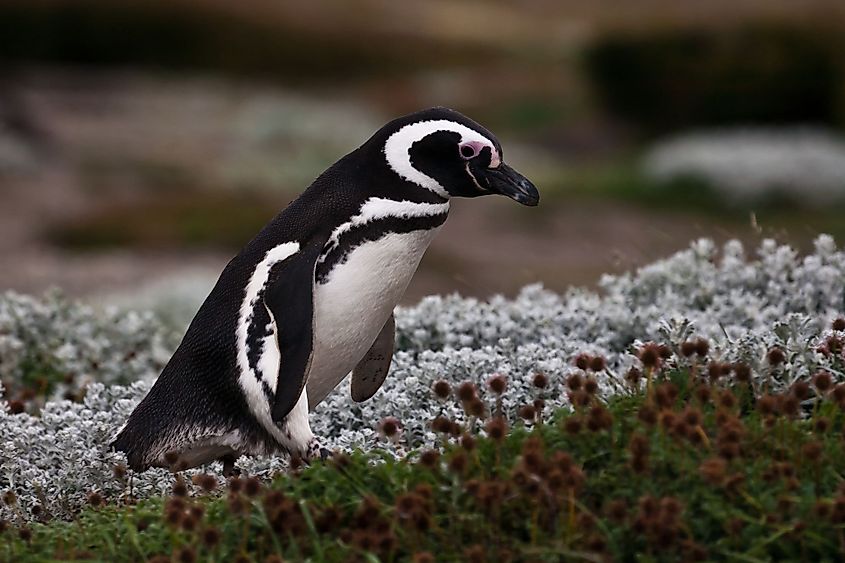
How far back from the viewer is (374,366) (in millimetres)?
5152

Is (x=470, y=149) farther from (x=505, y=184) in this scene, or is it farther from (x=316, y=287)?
(x=316, y=287)

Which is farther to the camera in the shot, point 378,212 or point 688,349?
point 378,212

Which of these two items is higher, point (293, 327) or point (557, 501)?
point (293, 327)

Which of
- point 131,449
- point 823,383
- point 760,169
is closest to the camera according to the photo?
point 823,383

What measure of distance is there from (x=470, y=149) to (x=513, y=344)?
1.66 m

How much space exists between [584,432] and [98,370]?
13.1 feet

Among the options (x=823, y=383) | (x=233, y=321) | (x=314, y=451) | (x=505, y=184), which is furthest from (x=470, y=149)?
(x=823, y=383)

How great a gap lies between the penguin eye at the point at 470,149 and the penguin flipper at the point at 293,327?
0.60 metres

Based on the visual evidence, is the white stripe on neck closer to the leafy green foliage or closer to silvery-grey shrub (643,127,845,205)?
the leafy green foliage

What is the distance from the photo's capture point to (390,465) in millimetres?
3746

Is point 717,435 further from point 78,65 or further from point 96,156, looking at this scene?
point 78,65

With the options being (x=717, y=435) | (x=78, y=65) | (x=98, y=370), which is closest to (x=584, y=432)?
(x=717, y=435)

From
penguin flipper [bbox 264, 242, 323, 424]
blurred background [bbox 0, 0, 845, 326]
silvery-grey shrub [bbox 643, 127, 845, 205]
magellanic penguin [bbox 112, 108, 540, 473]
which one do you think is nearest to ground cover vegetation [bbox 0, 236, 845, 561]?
magellanic penguin [bbox 112, 108, 540, 473]

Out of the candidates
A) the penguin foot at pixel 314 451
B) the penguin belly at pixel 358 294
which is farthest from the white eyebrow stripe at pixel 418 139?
the penguin foot at pixel 314 451
